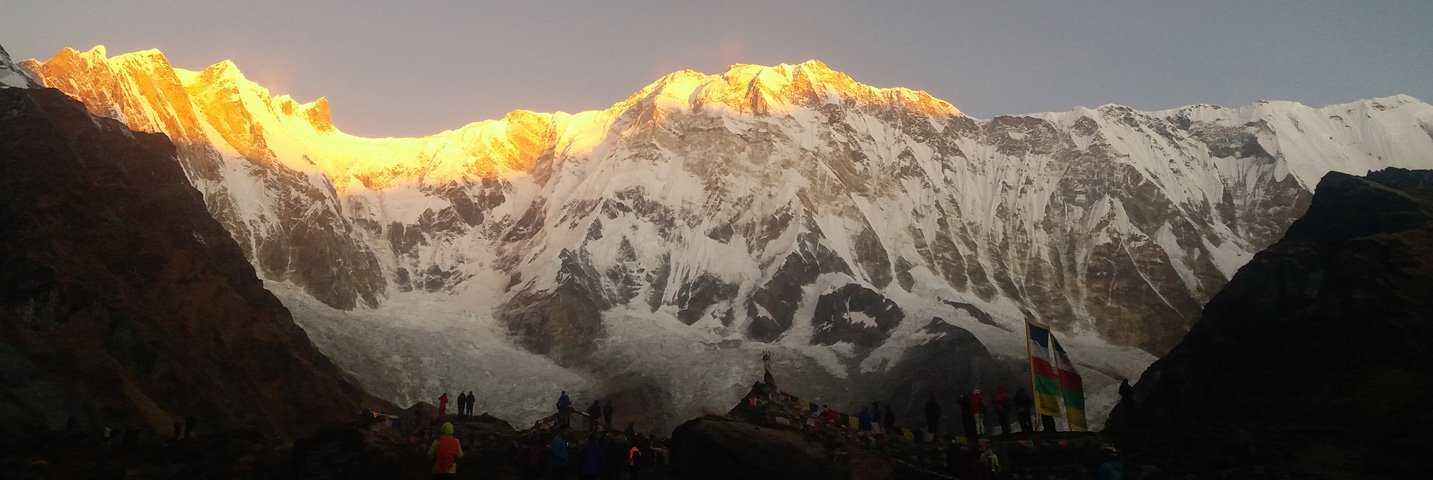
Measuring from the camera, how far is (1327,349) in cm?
4150

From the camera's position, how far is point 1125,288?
127125 millimetres

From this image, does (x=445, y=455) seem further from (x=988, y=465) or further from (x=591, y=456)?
(x=988, y=465)

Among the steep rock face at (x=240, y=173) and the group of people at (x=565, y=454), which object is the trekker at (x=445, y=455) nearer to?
the group of people at (x=565, y=454)

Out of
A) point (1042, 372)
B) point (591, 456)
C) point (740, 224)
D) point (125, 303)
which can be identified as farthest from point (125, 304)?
point (740, 224)

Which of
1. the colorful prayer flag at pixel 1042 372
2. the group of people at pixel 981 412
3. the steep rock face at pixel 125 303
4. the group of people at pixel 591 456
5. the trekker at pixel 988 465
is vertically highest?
the steep rock face at pixel 125 303

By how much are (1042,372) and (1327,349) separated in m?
14.2

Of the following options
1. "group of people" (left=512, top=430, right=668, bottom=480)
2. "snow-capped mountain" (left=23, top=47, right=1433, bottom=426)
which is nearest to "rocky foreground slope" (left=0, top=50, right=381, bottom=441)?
"snow-capped mountain" (left=23, top=47, right=1433, bottom=426)

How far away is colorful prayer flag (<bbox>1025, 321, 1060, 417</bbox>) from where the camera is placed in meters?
36.3

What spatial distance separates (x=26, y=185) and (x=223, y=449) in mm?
51996

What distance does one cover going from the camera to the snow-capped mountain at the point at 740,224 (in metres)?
101

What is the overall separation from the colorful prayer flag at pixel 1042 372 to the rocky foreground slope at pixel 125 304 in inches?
1663

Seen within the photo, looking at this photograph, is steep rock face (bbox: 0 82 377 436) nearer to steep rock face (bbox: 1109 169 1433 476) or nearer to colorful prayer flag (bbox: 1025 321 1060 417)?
colorful prayer flag (bbox: 1025 321 1060 417)

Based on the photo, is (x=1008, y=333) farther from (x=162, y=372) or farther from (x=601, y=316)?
(x=162, y=372)

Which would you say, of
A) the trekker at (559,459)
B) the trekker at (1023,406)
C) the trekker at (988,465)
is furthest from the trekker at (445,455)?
the trekker at (1023,406)
